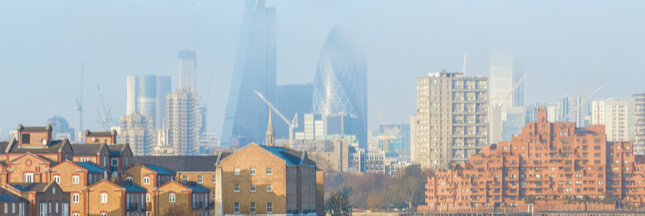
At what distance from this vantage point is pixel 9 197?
133 meters

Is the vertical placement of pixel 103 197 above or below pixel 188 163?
below

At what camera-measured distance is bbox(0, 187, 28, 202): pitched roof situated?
132 metres

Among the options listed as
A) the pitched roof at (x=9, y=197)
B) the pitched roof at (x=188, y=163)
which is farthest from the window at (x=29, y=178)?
the pitched roof at (x=188, y=163)

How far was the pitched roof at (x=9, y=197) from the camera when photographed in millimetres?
131500

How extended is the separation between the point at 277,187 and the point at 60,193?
25246 mm

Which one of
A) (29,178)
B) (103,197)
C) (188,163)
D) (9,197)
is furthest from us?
(188,163)

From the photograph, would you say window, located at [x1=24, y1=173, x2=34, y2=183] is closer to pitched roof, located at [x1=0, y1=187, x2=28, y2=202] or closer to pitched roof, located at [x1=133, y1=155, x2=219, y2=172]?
pitched roof, located at [x1=0, y1=187, x2=28, y2=202]

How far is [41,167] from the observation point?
494ft

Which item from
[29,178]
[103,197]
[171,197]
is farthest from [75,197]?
[171,197]

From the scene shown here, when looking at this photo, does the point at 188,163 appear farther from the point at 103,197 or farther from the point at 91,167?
the point at 103,197

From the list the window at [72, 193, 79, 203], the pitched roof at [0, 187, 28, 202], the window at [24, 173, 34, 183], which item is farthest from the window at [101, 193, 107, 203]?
the pitched roof at [0, 187, 28, 202]

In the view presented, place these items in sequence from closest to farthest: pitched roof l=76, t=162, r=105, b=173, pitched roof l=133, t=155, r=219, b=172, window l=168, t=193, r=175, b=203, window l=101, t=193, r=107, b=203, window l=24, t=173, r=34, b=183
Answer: window l=101, t=193, r=107, b=203, window l=24, t=173, r=34, b=183, pitched roof l=76, t=162, r=105, b=173, window l=168, t=193, r=175, b=203, pitched roof l=133, t=155, r=219, b=172

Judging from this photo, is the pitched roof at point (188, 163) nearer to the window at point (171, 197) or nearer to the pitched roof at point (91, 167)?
the pitched roof at point (91, 167)

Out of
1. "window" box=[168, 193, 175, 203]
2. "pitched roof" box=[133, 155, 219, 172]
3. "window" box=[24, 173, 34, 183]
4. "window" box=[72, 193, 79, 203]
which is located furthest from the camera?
"pitched roof" box=[133, 155, 219, 172]
